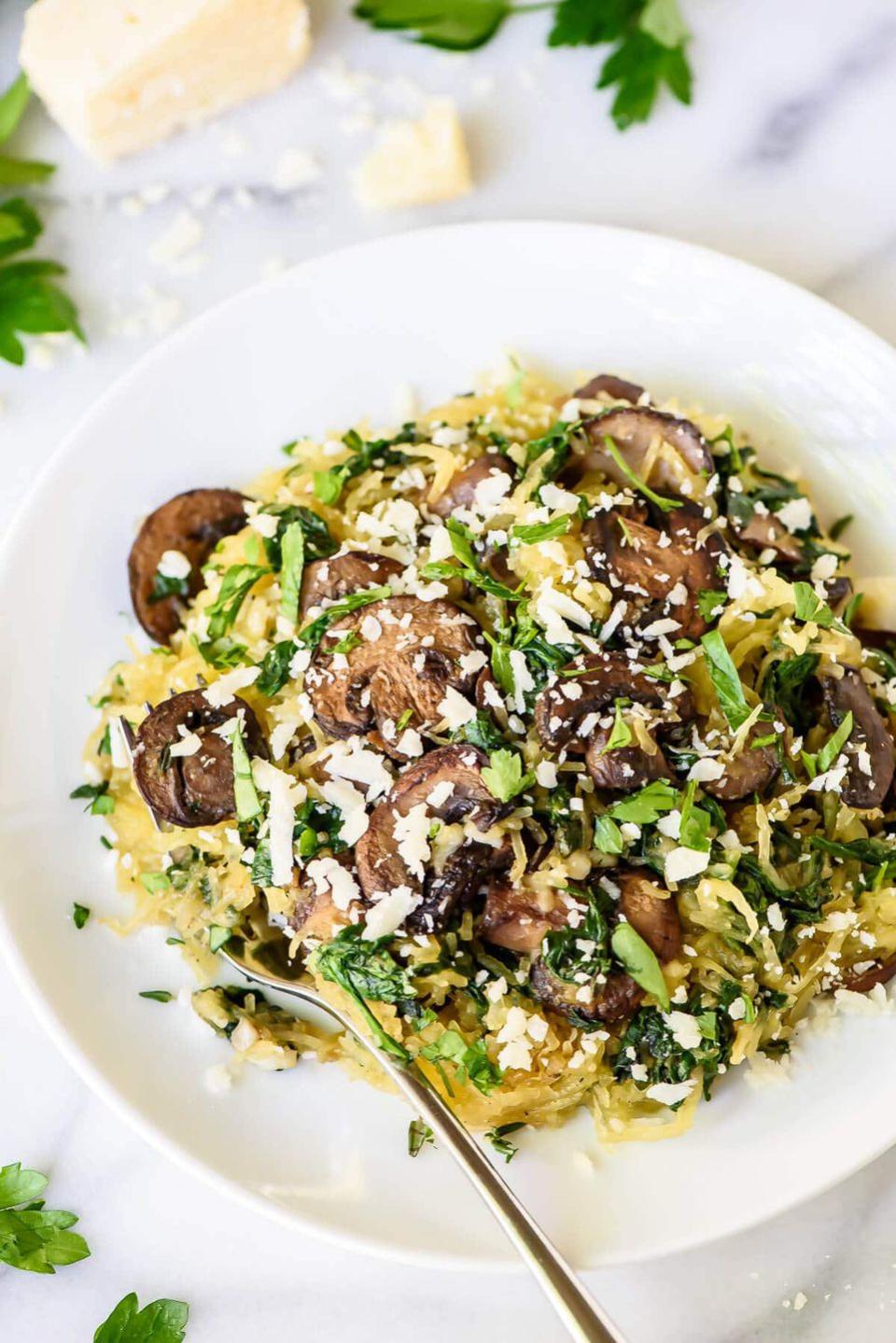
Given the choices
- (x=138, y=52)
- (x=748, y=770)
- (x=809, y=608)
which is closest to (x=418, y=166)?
(x=138, y=52)

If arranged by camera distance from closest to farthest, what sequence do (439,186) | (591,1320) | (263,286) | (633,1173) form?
(591,1320) < (633,1173) < (263,286) < (439,186)

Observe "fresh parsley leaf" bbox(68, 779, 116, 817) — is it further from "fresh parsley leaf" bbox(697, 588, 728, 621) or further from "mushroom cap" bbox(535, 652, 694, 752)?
"fresh parsley leaf" bbox(697, 588, 728, 621)

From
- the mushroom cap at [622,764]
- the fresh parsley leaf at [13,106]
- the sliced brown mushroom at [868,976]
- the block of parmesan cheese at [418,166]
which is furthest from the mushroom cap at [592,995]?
the fresh parsley leaf at [13,106]

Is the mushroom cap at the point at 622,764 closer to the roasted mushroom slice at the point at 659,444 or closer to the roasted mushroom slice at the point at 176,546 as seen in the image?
the roasted mushroom slice at the point at 659,444

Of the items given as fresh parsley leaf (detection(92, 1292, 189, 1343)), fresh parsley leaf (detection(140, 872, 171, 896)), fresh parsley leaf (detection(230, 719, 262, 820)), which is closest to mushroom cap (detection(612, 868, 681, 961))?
fresh parsley leaf (detection(230, 719, 262, 820))

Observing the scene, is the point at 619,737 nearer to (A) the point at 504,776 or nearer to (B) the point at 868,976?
(A) the point at 504,776

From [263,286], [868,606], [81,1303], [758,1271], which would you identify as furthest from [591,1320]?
[263,286]

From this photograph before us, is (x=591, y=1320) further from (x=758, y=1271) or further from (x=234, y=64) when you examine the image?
(x=234, y=64)
